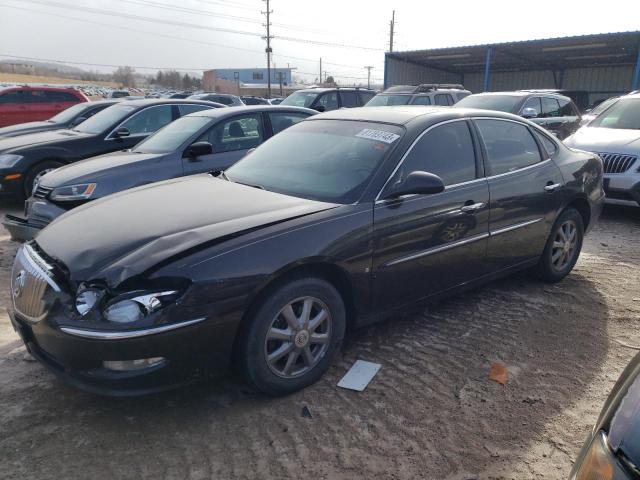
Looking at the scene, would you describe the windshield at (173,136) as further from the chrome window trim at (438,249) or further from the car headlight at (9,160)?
the chrome window trim at (438,249)

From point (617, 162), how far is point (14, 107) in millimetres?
14666

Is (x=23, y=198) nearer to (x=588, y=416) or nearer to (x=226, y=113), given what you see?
(x=226, y=113)

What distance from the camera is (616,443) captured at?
157 centimetres

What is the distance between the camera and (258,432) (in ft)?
8.97

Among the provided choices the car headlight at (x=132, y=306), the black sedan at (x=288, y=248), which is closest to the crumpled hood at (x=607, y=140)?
the black sedan at (x=288, y=248)

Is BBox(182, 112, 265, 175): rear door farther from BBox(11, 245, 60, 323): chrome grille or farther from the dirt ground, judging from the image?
BBox(11, 245, 60, 323): chrome grille

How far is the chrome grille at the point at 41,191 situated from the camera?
545 cm

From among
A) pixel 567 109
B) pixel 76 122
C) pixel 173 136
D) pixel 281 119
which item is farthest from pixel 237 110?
pixel 567 109

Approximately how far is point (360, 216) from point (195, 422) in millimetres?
1517

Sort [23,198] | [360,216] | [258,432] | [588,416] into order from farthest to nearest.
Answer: [23,198], [360,216], [588,416], [258,432]

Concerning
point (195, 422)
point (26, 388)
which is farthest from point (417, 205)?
point (26, 388)

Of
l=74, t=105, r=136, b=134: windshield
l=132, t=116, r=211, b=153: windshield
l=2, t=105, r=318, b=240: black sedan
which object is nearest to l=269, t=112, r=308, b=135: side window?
l=2, t=105, r=318, b=240: black sedan

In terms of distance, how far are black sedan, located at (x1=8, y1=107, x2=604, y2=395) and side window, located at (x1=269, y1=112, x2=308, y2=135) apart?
2.49 metres

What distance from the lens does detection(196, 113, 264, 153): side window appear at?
6273 mm
